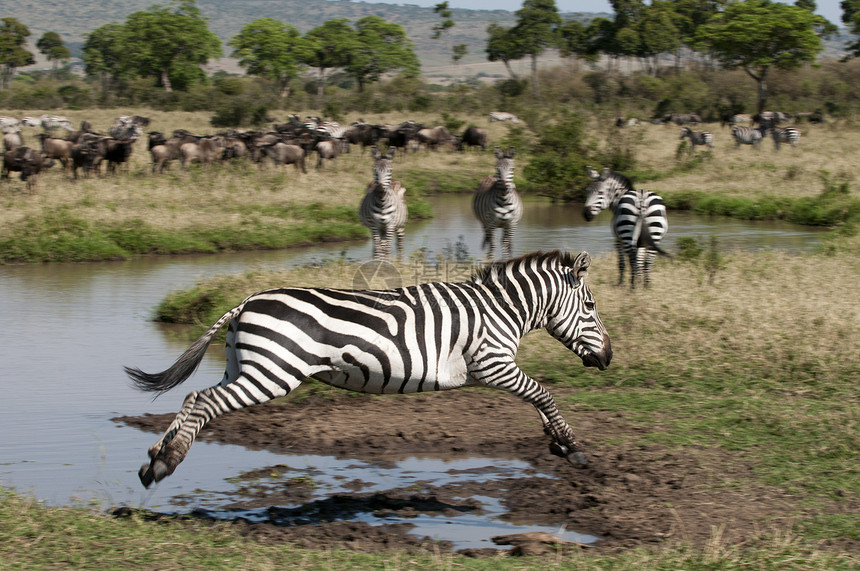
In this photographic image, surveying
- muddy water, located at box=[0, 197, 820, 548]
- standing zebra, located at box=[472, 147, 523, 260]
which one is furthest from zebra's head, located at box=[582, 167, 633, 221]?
muddy water, located at box=[0, 197, 820, 548]

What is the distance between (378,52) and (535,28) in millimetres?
17113

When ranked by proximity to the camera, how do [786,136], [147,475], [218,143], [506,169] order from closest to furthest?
[147,475], [506,169], [218,143], [786,136]

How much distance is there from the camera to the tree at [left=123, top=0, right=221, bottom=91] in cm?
7025

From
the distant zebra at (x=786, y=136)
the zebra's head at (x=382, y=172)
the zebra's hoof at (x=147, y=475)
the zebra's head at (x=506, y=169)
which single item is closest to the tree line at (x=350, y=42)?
the distant zebra at (x=786, y=136)

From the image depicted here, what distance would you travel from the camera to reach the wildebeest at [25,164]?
60.7 feet

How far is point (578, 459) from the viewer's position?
5.91 metres

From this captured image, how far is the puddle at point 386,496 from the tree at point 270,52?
71753 millimetres

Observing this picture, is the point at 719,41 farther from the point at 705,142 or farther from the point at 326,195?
the point at 326,195

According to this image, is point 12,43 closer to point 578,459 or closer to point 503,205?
point 503,205

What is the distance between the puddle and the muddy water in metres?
0.06

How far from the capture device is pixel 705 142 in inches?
1251

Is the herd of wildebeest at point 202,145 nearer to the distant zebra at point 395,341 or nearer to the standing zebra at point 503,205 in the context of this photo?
the standing zebra at point 503,205

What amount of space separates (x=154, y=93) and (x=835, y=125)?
3581cm

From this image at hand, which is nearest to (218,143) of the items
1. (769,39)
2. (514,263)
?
(514,263)
